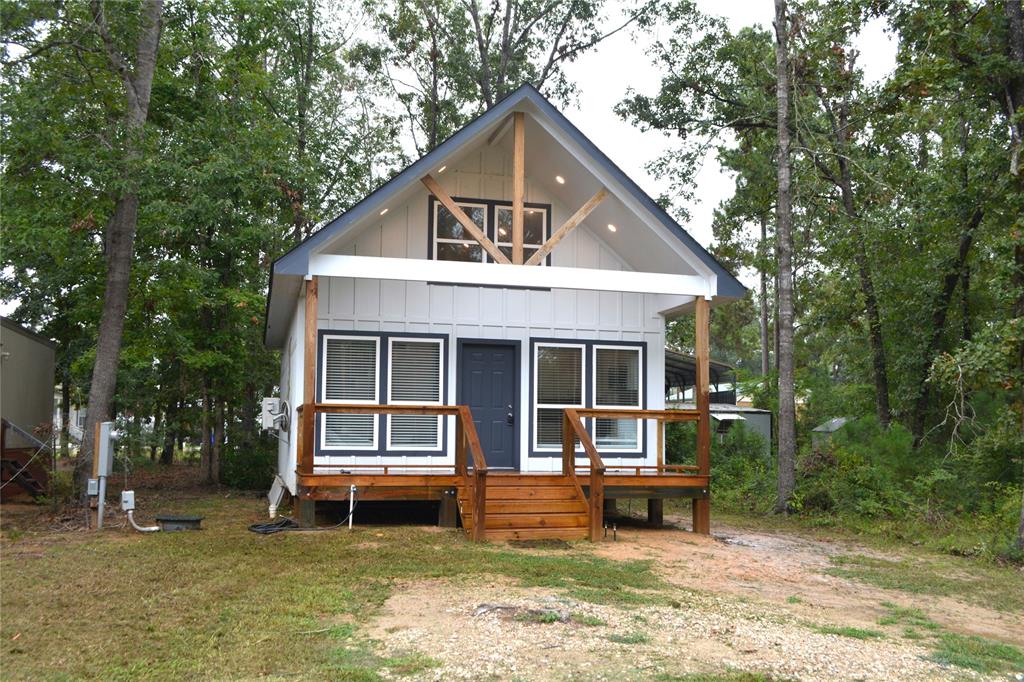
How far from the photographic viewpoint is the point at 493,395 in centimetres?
1273

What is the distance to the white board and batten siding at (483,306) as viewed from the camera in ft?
40.1

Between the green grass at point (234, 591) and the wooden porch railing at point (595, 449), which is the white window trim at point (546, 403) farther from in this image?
the green grass at point (234, 591)

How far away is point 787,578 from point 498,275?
490cm

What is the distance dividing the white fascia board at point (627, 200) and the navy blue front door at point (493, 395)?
2.73 metres

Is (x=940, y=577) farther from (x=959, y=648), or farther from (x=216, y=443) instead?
(x=216, y=443)

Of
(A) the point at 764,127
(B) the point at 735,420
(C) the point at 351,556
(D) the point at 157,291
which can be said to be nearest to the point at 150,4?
(D) the point at 157,291

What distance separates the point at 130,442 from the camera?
66.7ft

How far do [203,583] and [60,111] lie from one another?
829 cm

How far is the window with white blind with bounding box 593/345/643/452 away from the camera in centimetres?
1294

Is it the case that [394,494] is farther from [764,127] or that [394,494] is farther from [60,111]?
[764,127]

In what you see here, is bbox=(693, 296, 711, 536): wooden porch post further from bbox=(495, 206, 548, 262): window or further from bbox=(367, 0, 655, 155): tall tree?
bbox=(367, 0, 655, 155): tall tree

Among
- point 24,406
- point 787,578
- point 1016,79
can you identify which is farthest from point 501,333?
point 24,406

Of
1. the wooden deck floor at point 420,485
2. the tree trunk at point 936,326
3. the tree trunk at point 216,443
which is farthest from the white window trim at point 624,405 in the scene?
the tree trunk at point 216,443

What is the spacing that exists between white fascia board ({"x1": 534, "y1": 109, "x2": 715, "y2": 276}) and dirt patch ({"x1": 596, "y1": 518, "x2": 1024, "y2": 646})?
146 inches
